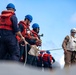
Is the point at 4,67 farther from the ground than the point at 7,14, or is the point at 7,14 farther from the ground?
the point at 7,14

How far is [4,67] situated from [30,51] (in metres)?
5.26

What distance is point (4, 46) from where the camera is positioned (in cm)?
458

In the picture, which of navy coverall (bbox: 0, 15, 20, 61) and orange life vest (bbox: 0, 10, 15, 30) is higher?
orange life vest (bbox: 0, 10, 15, 30)

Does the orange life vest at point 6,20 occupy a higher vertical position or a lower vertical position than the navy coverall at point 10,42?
higher

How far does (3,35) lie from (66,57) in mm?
3161

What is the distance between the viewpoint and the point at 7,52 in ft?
15.4

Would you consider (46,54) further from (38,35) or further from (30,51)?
(30,51)

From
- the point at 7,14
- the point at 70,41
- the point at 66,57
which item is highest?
the point at 7,14

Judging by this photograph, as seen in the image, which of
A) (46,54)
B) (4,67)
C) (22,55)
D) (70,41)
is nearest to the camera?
(4,67)

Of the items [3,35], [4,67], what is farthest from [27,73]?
[3,35]

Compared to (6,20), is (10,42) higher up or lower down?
lower down

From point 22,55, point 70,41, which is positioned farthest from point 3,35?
point 70,41

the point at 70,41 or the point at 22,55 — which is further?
the point at 70,41

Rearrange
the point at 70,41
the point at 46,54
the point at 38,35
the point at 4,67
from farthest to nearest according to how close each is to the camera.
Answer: the point at 46,54 → the point at 70,41 → the point at 38,35 → the point at 4,67
